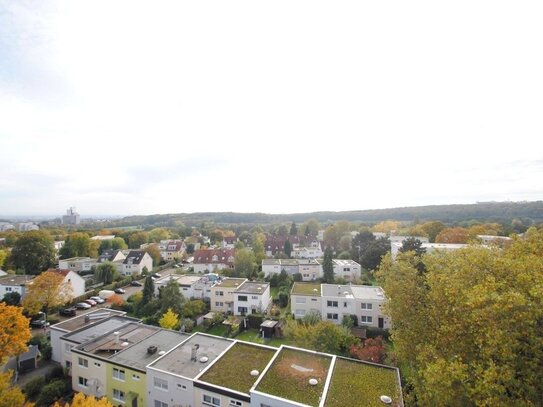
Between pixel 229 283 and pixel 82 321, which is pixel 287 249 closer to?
pixel 229 283

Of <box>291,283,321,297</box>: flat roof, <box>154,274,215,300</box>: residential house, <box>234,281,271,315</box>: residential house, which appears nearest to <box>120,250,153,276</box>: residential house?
<box>154,274,215,300</box>: residential house

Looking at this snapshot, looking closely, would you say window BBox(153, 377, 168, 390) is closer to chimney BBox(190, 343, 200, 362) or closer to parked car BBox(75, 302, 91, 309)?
chimney BBox(190, 343, 200, 362)

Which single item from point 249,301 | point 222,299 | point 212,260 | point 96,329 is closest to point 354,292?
point 249,301

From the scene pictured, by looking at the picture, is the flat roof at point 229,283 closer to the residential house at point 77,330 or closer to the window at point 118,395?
the residential house at point 77,330

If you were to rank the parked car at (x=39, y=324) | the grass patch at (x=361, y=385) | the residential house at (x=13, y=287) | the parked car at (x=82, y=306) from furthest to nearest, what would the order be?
the residential house at (x=13, y=287)
the parked car at (x=82, y=306)
the parked car at (x=39, y=324)
the grass patch at (x=361, y=385)

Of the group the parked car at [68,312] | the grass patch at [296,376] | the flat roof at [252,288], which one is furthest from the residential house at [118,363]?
the parked car at [68,312]

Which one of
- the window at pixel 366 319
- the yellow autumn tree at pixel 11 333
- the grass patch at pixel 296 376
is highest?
the yellow autumn tree at pixel 11 333

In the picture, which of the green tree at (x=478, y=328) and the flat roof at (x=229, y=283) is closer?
the green tree at (x=478, y=328)

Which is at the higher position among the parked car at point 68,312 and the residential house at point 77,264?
the residential house at point 77,264

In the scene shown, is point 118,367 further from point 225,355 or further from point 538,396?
point 538,396
